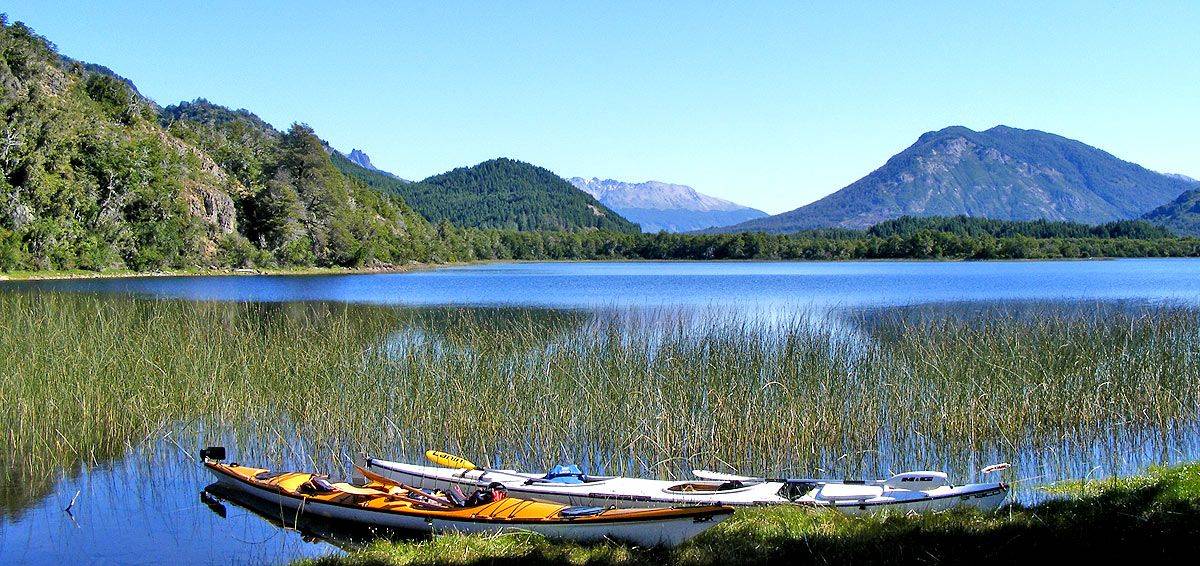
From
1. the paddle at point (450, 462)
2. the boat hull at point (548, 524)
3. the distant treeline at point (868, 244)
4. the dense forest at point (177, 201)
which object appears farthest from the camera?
the distant treeline at point (868, 244)

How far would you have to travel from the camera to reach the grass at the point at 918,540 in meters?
6.37

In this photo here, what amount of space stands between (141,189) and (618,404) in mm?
66518

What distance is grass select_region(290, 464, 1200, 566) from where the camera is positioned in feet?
20.9

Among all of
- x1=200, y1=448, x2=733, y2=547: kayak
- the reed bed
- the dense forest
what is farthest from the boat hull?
the dense forest

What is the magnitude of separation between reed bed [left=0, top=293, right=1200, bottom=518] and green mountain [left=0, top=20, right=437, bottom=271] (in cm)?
4824

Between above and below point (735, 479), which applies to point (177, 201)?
above

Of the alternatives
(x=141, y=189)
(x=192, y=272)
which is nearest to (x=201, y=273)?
(x=192, y=272)

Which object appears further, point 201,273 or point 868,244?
point 868,244

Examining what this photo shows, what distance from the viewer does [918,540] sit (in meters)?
6.95

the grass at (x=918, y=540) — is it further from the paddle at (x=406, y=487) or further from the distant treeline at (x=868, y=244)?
the distant treeline at (x=868, y=244)

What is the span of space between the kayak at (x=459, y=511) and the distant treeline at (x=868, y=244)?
377ft

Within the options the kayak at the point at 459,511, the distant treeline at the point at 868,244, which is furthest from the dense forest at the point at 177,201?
the kayak at the point at 459,511

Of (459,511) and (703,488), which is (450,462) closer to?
(459,511)

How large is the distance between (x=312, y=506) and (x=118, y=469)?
326cm
